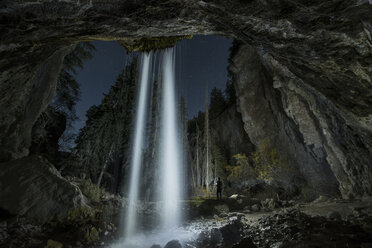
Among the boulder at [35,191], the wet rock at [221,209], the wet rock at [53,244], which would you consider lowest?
the wet rock at [221,209]

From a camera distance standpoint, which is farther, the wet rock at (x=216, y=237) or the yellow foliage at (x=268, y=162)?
the yellow foliage at (x=268, y=162)

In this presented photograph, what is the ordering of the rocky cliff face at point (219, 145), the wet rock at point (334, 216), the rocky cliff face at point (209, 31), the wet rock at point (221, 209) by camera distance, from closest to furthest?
the rocky cliff face at point (209, 31) < the wet rock at point (334, 216) < the wet rock at point (221, 209) < the rocky cliff face at point (219, 145)

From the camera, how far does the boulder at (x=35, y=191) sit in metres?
4.90

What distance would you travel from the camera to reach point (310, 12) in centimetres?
333

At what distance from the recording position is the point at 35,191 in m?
5.24

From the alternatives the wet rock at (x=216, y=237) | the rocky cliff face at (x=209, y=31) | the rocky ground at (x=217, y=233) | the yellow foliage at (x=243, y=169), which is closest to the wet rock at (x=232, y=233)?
the rocky ground at (x=217, y=233)

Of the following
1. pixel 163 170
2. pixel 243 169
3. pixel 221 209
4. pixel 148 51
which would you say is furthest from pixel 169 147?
pixel 148 51

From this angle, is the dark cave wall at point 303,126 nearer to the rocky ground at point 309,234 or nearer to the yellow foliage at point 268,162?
the yellow foliage at point 268,162

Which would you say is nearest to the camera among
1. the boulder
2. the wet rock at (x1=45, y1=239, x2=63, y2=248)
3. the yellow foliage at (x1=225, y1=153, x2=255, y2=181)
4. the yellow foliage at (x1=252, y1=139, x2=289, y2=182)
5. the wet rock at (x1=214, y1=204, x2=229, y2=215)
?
the wet rock at (x1=45, y1=239, x2=63, y2=248)

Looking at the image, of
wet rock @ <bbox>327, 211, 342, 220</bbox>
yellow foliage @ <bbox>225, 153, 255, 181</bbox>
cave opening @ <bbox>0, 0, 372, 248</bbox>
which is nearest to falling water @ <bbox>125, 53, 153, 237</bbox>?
cave opening @ <bbox>0, 0, 372, 248</bbox>

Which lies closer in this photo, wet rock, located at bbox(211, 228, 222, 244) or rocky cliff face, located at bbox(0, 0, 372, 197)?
rocky cliff face, located at bbox(0, 0, 372, 197)

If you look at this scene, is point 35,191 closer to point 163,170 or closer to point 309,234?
point 309,234

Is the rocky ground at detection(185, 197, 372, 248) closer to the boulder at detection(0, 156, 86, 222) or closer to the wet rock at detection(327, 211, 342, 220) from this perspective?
the wet rock at detection(327, 211, 342, 220)

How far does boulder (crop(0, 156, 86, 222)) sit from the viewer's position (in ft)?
16.1
